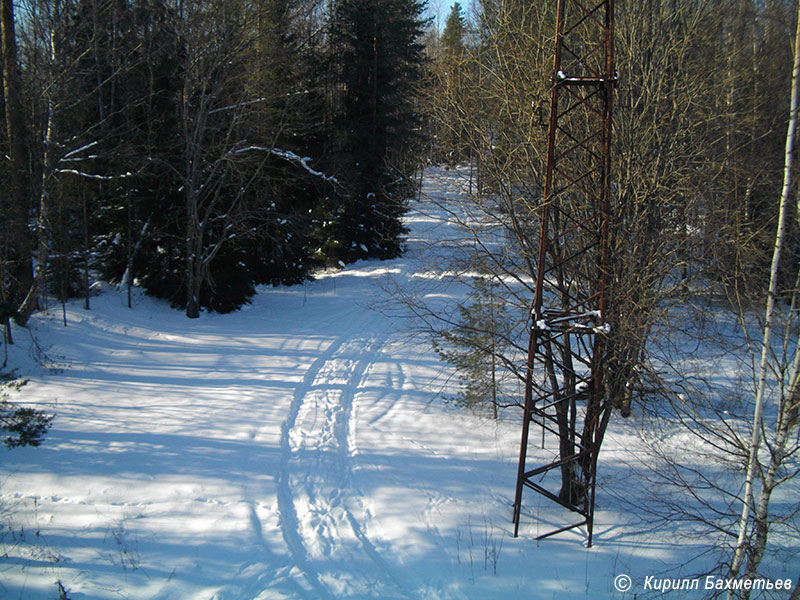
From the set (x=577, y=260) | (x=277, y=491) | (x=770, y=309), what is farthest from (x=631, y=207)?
(x=277, y=491)

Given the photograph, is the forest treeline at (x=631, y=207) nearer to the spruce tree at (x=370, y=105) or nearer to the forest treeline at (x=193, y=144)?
the forest treeline at (x=193, y=144)

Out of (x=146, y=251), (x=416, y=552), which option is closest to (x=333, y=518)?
(x=416, y=552)

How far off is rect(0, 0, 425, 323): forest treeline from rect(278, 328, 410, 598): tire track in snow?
389 centimetres

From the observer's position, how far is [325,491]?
7184 millimetres

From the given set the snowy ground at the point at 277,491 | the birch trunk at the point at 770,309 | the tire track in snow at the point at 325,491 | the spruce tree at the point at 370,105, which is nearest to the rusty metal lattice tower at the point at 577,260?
the snowy ground at the point at 277,491

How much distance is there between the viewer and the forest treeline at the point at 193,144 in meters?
11.6

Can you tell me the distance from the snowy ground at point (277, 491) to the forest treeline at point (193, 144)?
2.85 metres

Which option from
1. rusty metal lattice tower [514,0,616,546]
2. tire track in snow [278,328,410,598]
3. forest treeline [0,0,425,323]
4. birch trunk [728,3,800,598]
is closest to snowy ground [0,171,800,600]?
tire track in snow [278,328,410,598]

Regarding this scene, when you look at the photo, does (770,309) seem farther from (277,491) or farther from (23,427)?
(23,427)

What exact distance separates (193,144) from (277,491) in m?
12.4

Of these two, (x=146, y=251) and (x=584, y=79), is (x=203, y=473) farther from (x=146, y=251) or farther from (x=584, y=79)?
(x=146, y=251)

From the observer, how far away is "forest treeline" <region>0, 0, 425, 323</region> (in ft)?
38.1

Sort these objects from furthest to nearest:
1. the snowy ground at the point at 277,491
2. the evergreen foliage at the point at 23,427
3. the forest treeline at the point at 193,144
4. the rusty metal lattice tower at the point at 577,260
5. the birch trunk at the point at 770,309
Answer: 1. the forest treeline at the point at 193,144
2. the evergreen foliage at the point at 23,427
3. the rusty metal lattice tower at the point at 577,260
4. the snowy ground at the point at 277,491
5. the birch trunk at the point at 770,309

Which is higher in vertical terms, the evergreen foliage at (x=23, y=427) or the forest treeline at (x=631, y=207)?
the forest treeline at (x=631, y=207)
